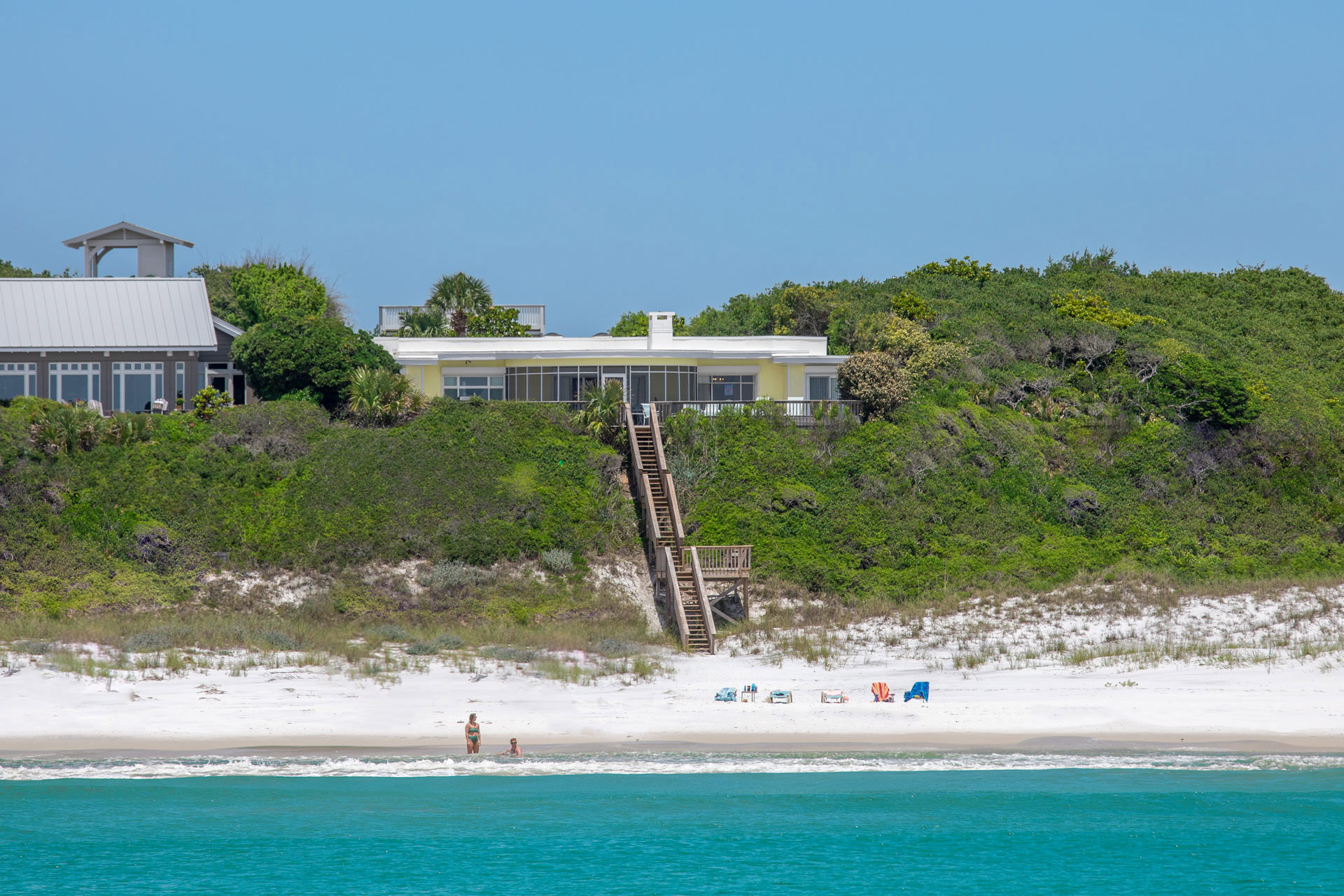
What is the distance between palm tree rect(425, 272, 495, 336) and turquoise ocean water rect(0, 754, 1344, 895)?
33.9 m

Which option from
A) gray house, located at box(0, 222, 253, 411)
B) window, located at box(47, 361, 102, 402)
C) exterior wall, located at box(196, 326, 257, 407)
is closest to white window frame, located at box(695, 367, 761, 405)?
exterior wall, located at box(196, 326, 257, 407)

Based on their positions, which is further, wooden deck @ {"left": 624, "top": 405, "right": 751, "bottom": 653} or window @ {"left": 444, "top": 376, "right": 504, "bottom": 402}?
window @ {"left": 444, "top": 376, "right": 504, "bottom": 402}

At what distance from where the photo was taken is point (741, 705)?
2880cm

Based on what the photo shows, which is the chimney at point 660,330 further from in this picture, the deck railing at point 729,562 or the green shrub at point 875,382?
the deck railing at point 729,562

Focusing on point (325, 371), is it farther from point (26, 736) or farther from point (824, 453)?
point (26, 736)

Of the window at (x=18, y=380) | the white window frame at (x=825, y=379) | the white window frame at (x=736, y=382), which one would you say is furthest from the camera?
the white window frame at (x=825, y=379)

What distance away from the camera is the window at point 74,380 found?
46.1m

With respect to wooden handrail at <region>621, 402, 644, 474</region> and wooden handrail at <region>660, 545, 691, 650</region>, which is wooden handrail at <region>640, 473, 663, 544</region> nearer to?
wooden handrail at <region>621, 402, 644, 474</region>

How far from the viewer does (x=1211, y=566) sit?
131 ft

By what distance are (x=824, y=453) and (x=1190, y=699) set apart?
16561 mm

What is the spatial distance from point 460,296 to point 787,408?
1944 cm

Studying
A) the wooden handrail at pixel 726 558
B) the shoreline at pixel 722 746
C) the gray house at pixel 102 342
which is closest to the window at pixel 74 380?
the gray house at pixel 102 342

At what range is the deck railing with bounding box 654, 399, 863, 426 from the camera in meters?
44.6

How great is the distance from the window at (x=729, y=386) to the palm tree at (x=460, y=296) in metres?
12.6
